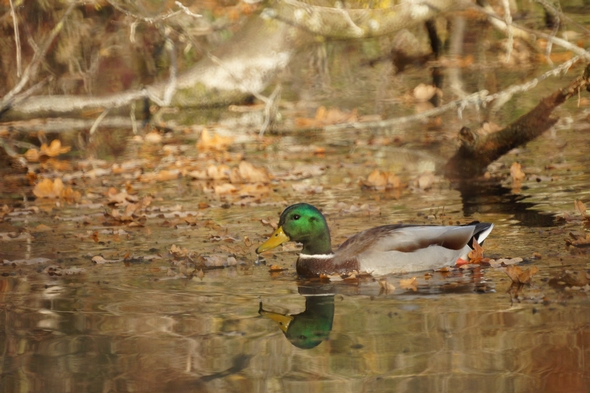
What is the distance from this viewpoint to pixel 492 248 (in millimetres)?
8148

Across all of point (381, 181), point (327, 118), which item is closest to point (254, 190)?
point (381, 181)

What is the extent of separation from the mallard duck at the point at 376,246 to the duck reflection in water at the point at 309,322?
624 millimetres

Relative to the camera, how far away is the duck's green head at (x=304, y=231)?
780 centimetres

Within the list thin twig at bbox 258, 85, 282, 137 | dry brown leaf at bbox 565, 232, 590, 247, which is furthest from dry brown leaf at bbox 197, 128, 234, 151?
dry brown leaf at bbox 565, 232, 590, 247

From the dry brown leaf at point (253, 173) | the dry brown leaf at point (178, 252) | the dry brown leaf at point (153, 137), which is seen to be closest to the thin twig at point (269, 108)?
the dry brown leaf at point (253, 173)

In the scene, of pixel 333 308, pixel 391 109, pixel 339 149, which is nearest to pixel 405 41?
pixel 391 109

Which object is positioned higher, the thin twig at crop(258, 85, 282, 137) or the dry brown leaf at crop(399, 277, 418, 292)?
the thin twig at crop(258, 85, 282, 137)

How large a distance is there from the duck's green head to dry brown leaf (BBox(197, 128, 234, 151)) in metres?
6.63

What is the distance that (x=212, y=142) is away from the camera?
569 inches

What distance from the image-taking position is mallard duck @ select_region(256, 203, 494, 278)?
762 centimetres

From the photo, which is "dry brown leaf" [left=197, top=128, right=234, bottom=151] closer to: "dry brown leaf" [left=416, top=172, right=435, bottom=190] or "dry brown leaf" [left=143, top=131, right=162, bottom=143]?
"dry brown leaf" [left=143, top=131, right=162, bottom=143]

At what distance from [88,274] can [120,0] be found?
10012mm

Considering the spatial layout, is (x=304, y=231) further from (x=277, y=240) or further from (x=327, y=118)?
(x=327, y=118)

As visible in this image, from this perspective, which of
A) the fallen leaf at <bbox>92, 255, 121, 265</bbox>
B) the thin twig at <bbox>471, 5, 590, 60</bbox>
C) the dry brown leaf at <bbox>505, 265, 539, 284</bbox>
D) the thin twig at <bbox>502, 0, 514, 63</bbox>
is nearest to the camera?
the dry brown leaf at <bbox>505, 265, 539, 284</bbox>
